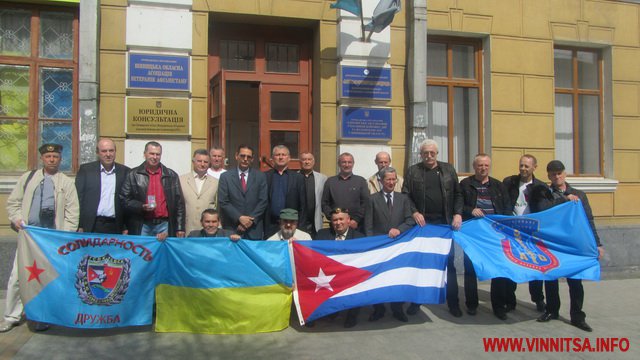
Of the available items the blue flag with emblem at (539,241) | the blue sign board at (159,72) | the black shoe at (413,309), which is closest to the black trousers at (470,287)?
the blue flag with emblem at (539,241)

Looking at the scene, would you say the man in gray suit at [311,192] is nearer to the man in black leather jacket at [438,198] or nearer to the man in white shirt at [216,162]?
the man in white shirt at [216,162]

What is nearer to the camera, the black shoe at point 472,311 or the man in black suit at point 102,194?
the man in black suit at point 102,194

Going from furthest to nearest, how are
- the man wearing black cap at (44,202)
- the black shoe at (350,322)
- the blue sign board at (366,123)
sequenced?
the blue sign board at (366,123) < the black shoe at (350,322) < the man wearing black cap at (44,202)

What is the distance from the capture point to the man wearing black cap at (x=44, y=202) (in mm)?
5246

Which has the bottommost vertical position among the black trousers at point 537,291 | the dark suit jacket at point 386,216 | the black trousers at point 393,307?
the black trousers at point 393,307

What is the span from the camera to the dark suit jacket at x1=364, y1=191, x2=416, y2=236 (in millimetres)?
5762

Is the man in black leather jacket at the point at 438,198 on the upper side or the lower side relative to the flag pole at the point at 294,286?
upper

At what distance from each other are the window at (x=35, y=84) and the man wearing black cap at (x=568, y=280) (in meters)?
6.37

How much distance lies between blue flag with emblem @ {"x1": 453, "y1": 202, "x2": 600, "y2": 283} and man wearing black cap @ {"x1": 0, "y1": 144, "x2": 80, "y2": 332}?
4.21 m

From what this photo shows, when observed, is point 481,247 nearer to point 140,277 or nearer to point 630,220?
point 140,277

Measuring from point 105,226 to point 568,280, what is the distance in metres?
5.20

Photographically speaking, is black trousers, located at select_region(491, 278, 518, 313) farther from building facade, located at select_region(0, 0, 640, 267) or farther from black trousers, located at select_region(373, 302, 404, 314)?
building facade, located at select_region(0, 0, 640, 267)

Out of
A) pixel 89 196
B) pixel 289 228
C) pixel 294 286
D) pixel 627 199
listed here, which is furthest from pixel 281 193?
pixel 627 199

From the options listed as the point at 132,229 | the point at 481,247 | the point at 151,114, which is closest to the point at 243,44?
the point at 151,114
